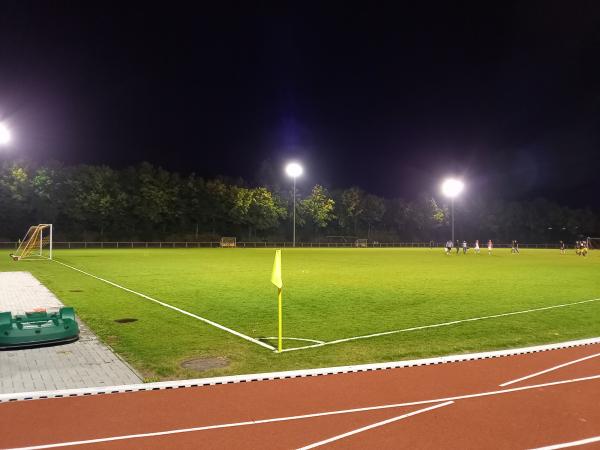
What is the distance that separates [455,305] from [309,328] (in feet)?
19.8

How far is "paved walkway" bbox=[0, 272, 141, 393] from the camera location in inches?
286

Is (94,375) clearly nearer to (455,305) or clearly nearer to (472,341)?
(472,341)

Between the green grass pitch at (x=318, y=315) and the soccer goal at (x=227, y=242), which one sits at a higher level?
the soccer goal at (x=227, y=242)

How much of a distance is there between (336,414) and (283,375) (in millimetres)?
1862

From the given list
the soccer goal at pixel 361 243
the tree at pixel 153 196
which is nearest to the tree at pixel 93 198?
the tree at pixel 153 196

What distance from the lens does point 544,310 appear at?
592 inches

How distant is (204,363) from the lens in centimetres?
855

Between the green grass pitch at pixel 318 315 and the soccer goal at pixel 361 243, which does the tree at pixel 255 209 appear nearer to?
the soccer goal at pixel 361 243

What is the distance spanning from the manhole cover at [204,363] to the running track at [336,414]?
1.09m

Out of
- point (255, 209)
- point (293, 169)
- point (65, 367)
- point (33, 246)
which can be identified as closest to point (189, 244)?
point (255, 209)

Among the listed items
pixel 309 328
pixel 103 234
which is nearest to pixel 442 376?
pixel 309 328

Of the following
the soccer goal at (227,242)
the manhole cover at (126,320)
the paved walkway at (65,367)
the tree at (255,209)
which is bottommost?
the manhole cover at (126,320)

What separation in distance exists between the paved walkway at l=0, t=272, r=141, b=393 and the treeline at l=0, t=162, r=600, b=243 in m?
61.0

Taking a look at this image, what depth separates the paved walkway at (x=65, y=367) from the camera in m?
7.27
